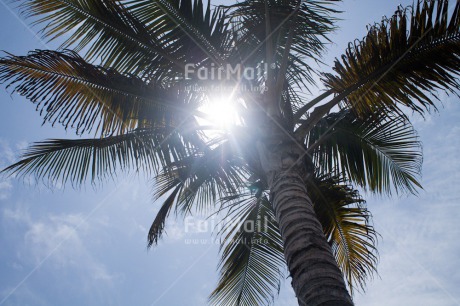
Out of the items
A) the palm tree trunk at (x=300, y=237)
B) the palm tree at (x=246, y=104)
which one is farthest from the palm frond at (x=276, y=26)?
the palm tree trunk at (x=300, y=237)

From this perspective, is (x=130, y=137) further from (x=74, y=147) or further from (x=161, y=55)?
(x=161, y=55)

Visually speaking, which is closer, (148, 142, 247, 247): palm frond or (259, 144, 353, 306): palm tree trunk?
(259, 144, 353, 306): palm tree trunk

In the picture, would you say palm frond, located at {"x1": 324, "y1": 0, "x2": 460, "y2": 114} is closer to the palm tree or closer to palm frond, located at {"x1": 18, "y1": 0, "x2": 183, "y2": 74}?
the palm tree

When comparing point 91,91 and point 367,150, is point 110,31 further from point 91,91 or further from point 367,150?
point 367,150

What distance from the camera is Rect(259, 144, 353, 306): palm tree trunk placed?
7.97 feet

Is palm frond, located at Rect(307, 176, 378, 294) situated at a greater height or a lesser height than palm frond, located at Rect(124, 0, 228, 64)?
lesser

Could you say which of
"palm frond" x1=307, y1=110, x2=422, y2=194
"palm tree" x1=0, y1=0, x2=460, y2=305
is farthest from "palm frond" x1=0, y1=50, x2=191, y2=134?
"palm frond" x1=307, y1=110, x2=422, y2=194

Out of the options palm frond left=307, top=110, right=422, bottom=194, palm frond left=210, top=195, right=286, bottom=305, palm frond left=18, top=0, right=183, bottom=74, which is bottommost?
palm frond left=210, top=195, right=286, bottom=305

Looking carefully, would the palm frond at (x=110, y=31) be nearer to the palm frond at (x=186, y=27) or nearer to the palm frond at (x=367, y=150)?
the palm frond at (x=186, y=27)

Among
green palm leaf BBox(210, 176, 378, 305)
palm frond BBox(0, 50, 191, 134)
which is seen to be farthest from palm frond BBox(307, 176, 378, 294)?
palm frond BBox(0, 50, 191, 134)

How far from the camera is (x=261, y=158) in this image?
3.92 meters

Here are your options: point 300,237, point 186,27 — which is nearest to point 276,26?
point 186,27

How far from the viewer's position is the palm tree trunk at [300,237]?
2.43 metres

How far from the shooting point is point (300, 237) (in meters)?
2.87
